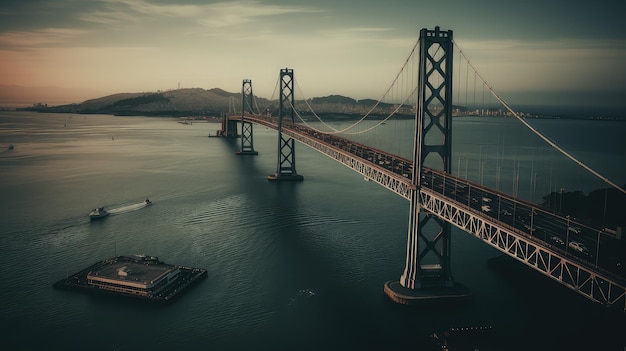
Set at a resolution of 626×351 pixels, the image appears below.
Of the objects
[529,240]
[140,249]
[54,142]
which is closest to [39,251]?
[140,249]

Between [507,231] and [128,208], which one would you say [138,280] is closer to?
[507,231]

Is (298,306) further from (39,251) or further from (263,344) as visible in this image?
(39,251)

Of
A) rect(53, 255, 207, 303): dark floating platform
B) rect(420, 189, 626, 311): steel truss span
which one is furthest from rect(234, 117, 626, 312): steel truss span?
rect(53, 255, 207, 303): dark floating platform

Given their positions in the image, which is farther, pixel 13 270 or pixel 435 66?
pixel 13 270

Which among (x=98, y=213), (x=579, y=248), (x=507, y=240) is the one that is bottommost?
(x=98, y=213)

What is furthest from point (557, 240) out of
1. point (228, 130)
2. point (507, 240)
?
point (228, 130)

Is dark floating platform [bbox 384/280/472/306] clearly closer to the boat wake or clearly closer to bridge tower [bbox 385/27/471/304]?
bridge tower [bbox 385/27/471/304]
